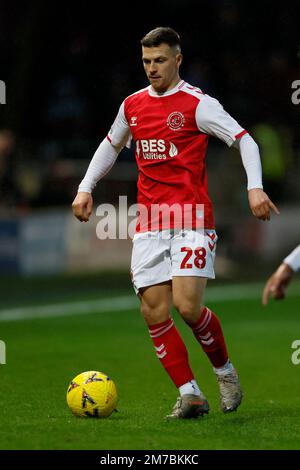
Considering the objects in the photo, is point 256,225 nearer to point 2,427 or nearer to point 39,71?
point 39,71

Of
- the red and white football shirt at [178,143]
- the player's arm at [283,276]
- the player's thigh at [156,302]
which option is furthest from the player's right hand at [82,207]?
the player's arm at [283,276]

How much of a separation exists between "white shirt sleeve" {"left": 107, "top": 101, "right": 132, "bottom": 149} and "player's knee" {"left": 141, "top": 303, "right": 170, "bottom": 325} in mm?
1254

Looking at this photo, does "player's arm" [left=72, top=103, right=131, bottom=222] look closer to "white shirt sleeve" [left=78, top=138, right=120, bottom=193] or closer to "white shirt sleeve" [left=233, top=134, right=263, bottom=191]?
"white shirt sleeve" [left=78, top=138, right=120, bottom=193]

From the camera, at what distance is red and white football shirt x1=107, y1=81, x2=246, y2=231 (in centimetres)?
792

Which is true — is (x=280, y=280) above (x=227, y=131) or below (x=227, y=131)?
below

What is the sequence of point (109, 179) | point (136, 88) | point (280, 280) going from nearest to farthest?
point (280, 280) < point (109, 179) < point (136, 88)

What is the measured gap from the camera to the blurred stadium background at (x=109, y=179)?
12.6m

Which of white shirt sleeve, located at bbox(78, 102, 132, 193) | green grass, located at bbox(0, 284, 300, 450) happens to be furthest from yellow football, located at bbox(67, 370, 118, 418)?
white shirt sleeve, located at bbox(78, 102, 132, 193)

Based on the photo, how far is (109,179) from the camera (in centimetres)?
2286

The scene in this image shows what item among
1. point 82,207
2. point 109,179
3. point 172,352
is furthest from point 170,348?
point 109,179

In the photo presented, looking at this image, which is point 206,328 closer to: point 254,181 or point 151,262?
point 151,262

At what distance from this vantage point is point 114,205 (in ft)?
72.8

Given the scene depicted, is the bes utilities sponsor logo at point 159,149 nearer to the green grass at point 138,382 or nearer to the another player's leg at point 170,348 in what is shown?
the another player's leg at point 170,348

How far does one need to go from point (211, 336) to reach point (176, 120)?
1.50m
